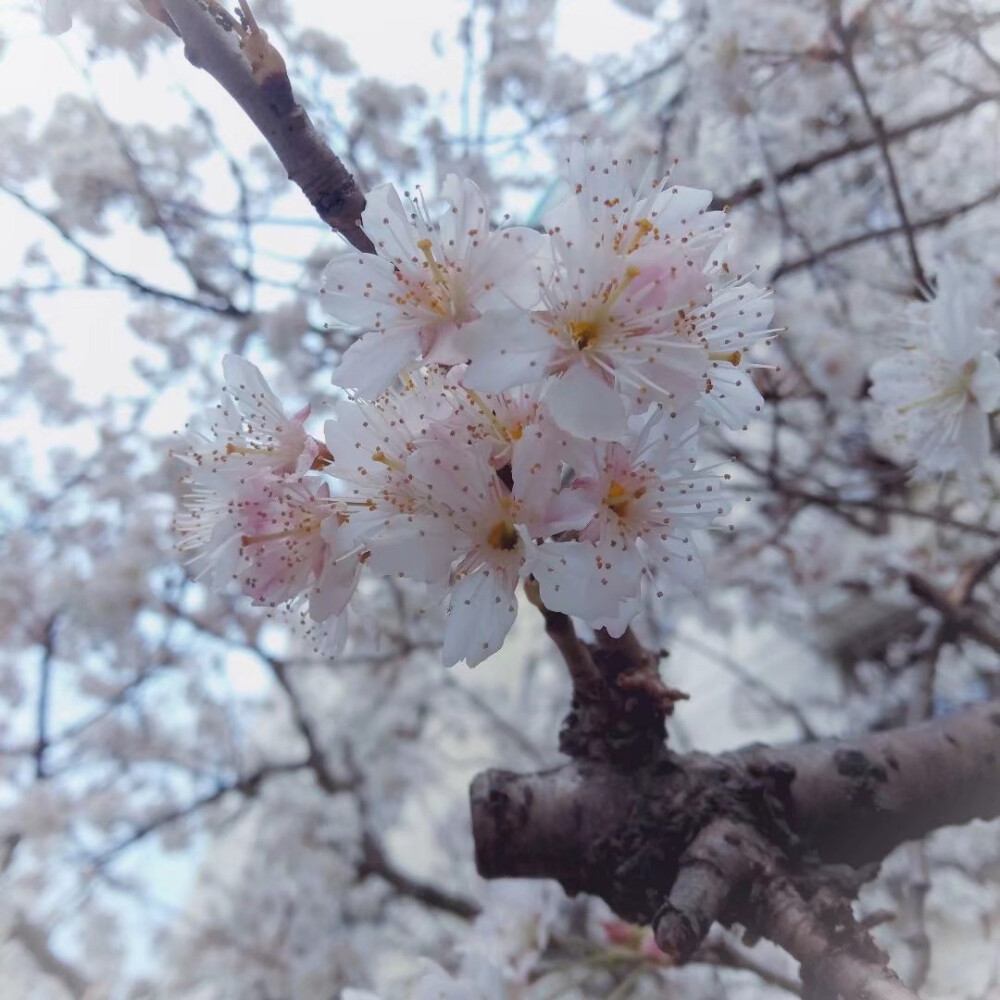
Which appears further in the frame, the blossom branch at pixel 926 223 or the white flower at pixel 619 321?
the blossom branch at pixel 926 223

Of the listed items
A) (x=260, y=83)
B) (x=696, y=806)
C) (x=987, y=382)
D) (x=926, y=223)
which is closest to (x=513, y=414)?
(x=260, y=83)

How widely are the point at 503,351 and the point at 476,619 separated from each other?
230 millimetres

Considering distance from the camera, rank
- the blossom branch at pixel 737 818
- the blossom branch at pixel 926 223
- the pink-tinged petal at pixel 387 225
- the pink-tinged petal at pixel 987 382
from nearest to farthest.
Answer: the pink-tinged petal at pixel 387 225, the blossom branch at pixel 737 818, the pink-tinged petal at pixel 987 382, the blossom branch at pixel 926 223

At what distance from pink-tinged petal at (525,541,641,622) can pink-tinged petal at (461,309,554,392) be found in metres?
0.13

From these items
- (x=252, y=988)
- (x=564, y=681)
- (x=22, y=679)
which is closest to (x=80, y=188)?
(x=22, y=679)

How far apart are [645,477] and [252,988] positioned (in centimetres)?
388

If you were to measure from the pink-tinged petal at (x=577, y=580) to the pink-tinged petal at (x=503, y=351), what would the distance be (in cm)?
13

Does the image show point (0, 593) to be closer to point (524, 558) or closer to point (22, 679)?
point (22, 679)

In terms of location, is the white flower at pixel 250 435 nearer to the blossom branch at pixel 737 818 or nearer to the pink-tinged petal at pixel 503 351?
the pink-tinged petal at pixel 503 351

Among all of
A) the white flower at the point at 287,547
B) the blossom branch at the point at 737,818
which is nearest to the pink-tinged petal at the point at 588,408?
the white flower at the point at 287,547

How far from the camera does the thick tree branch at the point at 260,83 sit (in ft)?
2.19

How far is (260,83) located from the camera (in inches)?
26.9

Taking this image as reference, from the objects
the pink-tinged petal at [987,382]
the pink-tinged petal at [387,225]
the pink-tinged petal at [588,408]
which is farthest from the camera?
the pink-tinged petal at [987,382]

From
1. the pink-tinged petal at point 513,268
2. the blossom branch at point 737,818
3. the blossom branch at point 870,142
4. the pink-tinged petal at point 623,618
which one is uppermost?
the blossom branch at point 870,142
